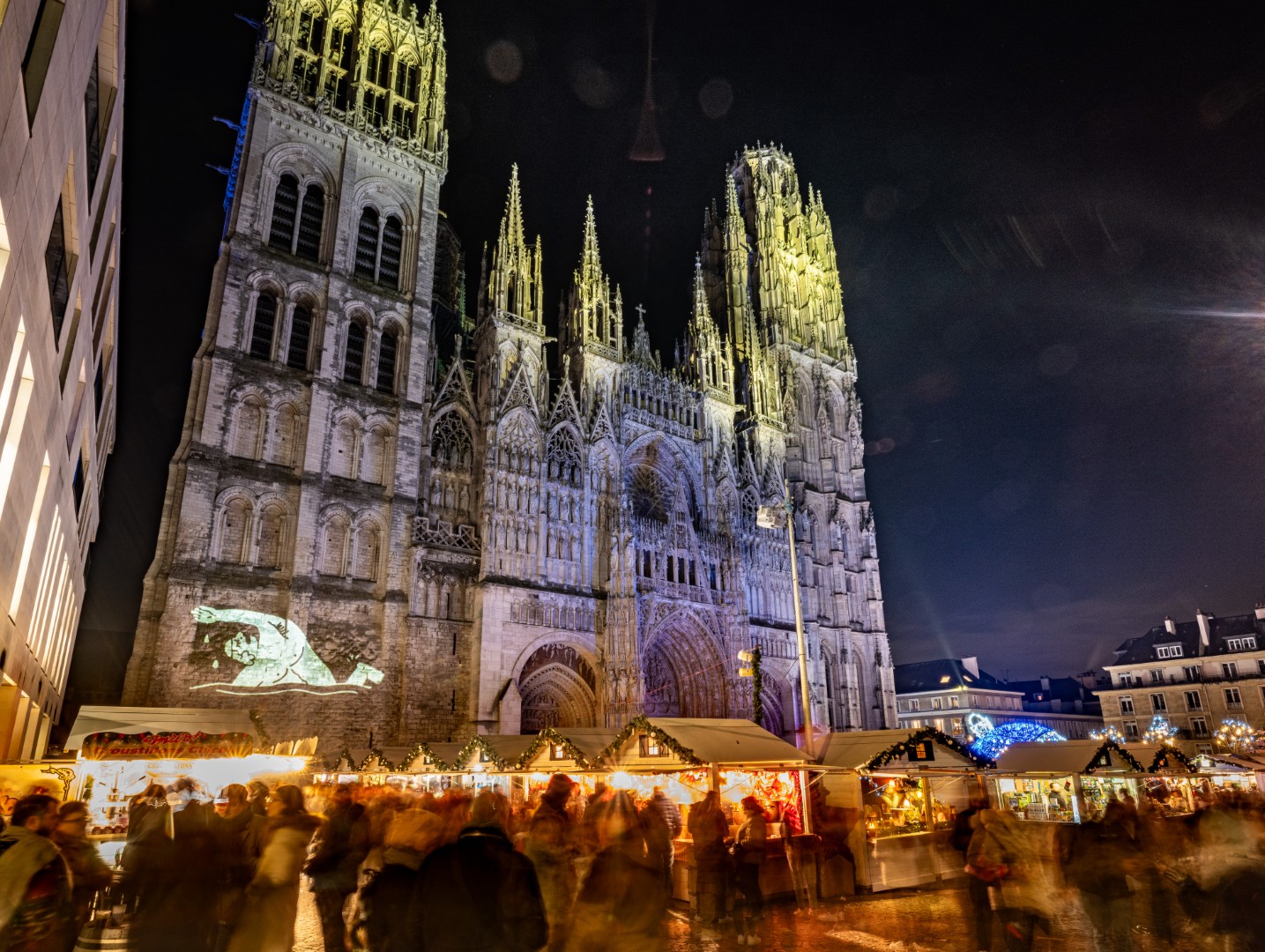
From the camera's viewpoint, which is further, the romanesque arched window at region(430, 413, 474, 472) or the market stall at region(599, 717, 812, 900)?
the romanesque arched window at region(430, 413, 474, 472)

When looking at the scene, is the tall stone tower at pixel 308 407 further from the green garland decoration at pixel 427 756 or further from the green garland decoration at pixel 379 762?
the green garland decoration at pixel 427 756

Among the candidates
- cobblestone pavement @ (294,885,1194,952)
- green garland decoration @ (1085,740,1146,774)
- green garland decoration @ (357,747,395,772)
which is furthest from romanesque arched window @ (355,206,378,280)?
green garland decoration @ (1085,740,1146,774)

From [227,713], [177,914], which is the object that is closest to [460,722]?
[227,713]

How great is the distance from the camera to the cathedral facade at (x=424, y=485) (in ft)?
83.6

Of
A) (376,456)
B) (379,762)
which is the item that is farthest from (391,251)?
(379,762)

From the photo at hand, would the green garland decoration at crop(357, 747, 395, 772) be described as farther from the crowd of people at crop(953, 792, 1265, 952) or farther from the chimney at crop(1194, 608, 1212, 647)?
the chimney at crop(1194, 608, 1212, 647)

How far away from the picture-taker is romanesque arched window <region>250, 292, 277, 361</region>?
91.4 feet

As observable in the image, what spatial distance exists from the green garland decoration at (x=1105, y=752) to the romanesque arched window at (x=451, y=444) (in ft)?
76.4

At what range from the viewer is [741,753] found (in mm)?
13656

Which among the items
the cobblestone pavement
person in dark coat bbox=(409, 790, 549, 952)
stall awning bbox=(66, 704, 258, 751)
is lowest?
the cobblestone pavement

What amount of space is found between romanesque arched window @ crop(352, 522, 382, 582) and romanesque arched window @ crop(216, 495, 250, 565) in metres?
3.63

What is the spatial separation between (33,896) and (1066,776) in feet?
59.3

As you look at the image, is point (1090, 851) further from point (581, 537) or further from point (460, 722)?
point (581, 537)

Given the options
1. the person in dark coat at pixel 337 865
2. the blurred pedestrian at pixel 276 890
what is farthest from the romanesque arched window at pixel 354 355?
the blurred pedestrian at pixel 276 890
